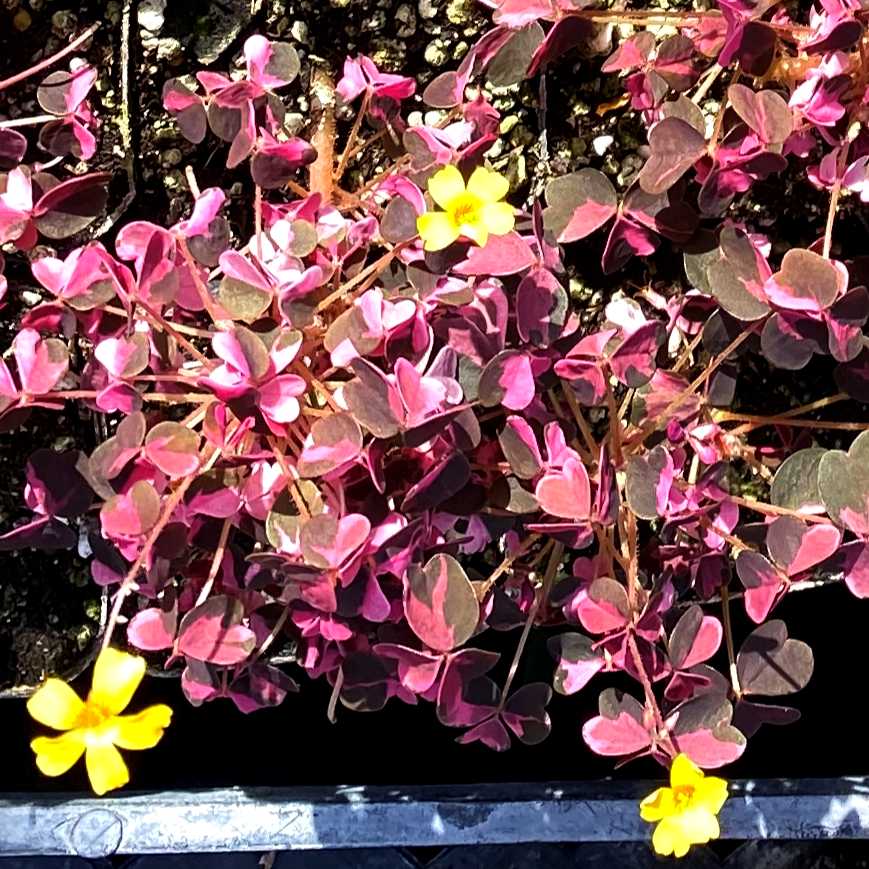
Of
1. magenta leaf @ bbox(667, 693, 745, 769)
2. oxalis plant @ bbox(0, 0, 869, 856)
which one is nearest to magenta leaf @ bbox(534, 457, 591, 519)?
oxalis plant @ bbox(0, 0, 869, 856)

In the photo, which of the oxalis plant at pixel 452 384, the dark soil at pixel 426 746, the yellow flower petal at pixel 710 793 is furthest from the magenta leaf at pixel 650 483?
the dark soil at pixel 426 746

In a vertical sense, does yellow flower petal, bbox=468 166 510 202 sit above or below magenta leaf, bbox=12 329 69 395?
above

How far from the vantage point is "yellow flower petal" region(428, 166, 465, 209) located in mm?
834

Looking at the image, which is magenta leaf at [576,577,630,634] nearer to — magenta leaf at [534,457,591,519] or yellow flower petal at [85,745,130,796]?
magenta leaf at [534,457,591,519]

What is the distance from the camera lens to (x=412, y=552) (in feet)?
3.03

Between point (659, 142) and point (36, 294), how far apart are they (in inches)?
25.4

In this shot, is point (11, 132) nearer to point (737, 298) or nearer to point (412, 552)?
point (412, 552)

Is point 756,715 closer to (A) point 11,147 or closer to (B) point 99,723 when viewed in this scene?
(B) point 99,723

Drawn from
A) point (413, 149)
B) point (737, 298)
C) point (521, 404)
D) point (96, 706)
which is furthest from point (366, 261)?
point (96, 706)

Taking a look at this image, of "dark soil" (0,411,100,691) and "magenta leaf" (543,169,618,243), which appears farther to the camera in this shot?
"dark soil" (0,411,100,691)

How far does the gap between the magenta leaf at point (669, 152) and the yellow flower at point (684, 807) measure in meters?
0.47

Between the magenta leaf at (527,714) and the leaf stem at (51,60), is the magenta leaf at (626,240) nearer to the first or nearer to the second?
the magenta leaf at (527,714)

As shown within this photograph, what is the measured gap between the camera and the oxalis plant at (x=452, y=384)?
88 centimetres

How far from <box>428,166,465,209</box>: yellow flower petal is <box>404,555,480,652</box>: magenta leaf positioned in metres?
0.29
